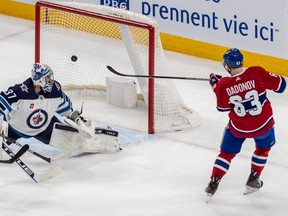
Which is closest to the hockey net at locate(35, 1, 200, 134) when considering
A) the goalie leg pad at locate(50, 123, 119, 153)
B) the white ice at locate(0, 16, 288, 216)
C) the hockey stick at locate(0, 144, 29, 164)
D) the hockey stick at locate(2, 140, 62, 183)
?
the white ice at locate(0, 16, 288, 216)

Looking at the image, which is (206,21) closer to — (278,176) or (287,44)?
(287,44)

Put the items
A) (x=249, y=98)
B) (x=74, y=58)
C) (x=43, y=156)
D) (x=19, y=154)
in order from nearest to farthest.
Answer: (x=249, y=98)
(x=19, y=154)
(x=43, y=156)
(x=74, y=58)

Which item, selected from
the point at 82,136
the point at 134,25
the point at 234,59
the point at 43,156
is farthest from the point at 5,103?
the point at 234,59

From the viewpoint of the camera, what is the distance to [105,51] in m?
8.29

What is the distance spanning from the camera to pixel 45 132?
280 inches

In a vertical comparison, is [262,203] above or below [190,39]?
below

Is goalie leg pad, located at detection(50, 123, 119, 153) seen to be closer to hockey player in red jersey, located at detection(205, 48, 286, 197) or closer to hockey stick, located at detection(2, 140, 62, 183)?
hockey stick, located at detection(2, 140, 62, 183)

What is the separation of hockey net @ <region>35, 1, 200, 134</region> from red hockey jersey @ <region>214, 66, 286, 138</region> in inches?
45.8

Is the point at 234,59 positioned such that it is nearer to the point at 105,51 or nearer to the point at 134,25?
the point at 134,25

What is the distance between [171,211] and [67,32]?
7.54ft

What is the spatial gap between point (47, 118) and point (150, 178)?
0.75 m

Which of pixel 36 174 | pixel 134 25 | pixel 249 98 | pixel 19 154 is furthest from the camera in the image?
pixel 134 25

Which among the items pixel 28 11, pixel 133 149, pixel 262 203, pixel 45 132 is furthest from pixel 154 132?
pixel 28 11

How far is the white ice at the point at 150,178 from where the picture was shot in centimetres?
649
